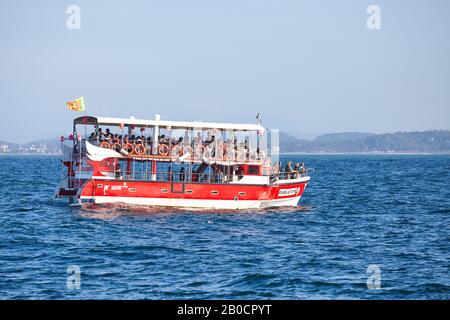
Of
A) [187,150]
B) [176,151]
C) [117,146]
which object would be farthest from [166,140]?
[117,146]

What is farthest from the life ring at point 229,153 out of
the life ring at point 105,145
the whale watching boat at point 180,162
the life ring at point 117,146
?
the life ring at point 105,145

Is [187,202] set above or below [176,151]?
below

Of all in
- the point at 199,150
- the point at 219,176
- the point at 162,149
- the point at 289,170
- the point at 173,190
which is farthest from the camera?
the point at 289,170

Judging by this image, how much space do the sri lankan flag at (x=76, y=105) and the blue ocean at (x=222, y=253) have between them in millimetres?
7330

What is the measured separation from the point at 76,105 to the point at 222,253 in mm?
21987

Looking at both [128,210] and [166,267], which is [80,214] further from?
[166,267]

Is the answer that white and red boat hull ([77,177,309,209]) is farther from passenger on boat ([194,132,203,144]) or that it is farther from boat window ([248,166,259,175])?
passenger on boat ([194,132,203,144])

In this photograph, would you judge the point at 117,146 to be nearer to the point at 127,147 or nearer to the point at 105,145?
the point at 127,147

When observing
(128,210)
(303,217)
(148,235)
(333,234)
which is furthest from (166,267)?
(303,217)

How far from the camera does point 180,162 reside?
167 ft

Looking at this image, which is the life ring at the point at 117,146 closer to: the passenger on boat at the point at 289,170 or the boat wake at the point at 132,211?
the boat wake at the point at 132,211

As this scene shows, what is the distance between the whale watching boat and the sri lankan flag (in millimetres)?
1065

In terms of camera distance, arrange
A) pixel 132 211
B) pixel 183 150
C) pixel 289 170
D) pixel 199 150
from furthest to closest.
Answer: pixel 289 170 < pixel 199 150 < pixel 183 150 < pixel 132 211

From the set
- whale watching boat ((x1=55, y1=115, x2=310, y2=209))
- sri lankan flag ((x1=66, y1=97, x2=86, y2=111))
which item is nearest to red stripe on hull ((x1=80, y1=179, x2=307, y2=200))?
whale watching boat ((x1=55, y1=115, x2=310, y2=209))
